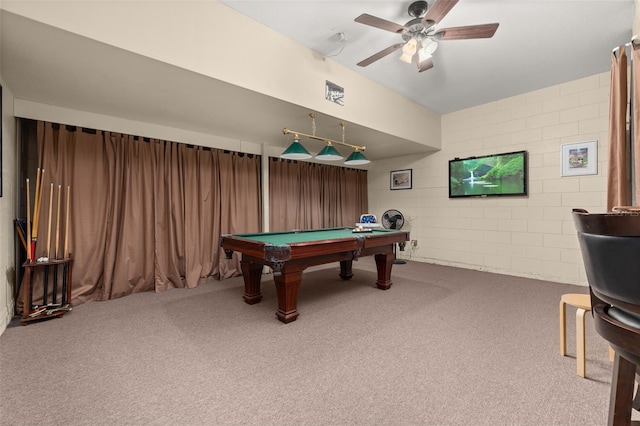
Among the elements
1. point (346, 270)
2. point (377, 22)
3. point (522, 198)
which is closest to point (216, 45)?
point (377, 22)

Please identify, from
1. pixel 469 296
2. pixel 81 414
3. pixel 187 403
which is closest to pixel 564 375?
pixel 469 296

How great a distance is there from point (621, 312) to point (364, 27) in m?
2.78

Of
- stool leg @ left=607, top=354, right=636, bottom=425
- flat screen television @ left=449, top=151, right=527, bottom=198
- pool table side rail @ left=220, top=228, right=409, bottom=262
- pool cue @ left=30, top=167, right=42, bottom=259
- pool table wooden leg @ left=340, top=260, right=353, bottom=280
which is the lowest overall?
pool table wooden leg @ left=340, top=260, right=353, bottom=280

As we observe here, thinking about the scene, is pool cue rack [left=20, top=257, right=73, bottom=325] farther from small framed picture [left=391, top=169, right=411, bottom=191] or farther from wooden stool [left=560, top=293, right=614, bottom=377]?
small framed picture [left=391, top=169, right=411, bottom=191]

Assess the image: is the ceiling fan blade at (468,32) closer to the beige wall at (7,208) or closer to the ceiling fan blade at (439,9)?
the ceiling fan blade at (439,9)

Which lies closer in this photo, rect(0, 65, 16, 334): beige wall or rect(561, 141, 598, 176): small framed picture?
rect(0, 65, 16, 334): beige wall

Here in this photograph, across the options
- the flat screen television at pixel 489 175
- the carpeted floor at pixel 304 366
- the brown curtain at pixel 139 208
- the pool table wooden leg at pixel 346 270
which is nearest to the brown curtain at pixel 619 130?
the carpeted floor at pixel 304 366

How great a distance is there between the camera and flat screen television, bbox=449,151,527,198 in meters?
4.14

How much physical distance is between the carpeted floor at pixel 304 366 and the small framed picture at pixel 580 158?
1954mm

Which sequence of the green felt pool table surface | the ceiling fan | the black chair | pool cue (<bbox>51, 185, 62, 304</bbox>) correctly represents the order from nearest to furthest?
the black chair
the ceiling fan
pool cue (<bbox>51, 185, 62, 304</bbox>)
the green felt pool table surface

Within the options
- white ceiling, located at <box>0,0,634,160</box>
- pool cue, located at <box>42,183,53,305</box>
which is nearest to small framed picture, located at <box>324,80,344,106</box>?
white ceiling, located at <box>0,0,634,160</box>

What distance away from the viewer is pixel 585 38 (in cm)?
276

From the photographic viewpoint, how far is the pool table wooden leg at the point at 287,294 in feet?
8.06

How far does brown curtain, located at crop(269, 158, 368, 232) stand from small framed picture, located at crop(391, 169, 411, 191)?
749mm
